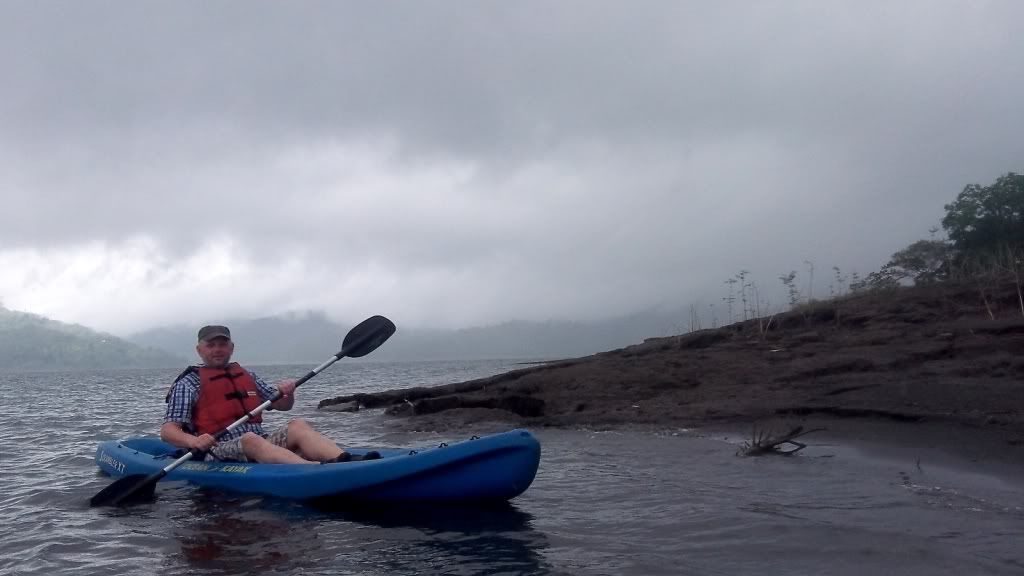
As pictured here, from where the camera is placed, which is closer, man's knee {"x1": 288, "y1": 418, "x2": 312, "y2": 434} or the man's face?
man's knee {"x1": 288, "y1": 418, "x2": 312, "y2": 434}

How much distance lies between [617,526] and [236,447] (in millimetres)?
3512

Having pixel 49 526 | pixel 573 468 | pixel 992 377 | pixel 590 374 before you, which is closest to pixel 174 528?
pixel 49 526

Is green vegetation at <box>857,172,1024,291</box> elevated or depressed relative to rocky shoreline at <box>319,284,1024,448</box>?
elevated

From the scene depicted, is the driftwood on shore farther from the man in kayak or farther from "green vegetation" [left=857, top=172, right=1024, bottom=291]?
"green vegetation" [left=857, top=172, right=1024, bottom=291]

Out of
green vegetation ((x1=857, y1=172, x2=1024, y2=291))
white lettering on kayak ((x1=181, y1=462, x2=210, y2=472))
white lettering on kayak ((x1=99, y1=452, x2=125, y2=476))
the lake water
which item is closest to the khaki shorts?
white lettering on kayak ((x1=181, y1=462, x2=210, y2=472))

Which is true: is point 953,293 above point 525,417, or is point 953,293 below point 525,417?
above

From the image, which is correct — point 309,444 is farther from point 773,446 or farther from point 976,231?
point 976,231

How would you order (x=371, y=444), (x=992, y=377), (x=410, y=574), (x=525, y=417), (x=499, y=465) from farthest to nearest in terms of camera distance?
(x=525, y=417)
(x=371, y=444)
(x=992, y=377)
(x=499, y=465)
(x=410, y=574)

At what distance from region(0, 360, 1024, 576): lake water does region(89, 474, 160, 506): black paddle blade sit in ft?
0.38

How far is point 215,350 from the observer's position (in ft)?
21.3

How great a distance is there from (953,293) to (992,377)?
17.7ft

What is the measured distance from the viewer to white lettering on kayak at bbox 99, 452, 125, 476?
24.1ft

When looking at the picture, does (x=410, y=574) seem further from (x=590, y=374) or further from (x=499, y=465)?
(x=590, y=374)

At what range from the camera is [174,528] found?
523 centimetres
